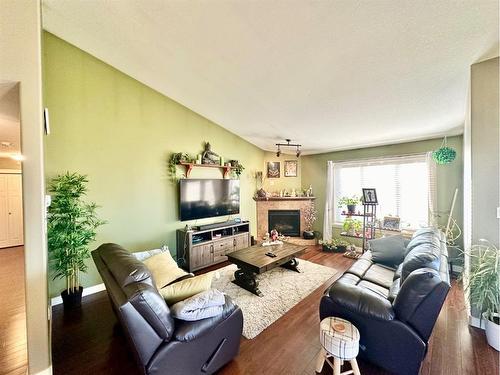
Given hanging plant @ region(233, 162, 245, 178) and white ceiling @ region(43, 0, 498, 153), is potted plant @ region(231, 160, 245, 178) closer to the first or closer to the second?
hanging plant @ region(233, 162, 245, 178)

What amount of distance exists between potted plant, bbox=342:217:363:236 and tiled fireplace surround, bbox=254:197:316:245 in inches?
42.9

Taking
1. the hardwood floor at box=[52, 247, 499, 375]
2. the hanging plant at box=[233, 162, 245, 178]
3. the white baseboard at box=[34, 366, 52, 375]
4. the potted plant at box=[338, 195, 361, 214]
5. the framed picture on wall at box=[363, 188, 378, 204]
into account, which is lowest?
the hardwood floor at box=[52, 247, 499, 375]

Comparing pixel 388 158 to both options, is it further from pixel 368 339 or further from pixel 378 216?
pixel 368 339

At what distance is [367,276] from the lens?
2.60m

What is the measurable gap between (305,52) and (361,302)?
238cm

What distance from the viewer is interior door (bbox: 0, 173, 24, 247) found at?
5.20 m

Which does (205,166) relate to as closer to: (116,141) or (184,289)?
(116,141)

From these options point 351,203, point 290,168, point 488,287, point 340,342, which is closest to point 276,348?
point 340,342

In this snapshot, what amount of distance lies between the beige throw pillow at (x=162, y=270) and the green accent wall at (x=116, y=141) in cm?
108

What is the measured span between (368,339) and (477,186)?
1953 mm

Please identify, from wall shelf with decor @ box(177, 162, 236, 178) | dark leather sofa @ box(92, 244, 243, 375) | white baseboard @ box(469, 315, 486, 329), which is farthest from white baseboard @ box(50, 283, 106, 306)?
white baseboard @ box(469, 315, 486, 329)

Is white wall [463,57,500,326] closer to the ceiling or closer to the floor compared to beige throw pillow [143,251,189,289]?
closer to the ceiling

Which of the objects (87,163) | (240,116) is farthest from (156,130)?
(240,116)

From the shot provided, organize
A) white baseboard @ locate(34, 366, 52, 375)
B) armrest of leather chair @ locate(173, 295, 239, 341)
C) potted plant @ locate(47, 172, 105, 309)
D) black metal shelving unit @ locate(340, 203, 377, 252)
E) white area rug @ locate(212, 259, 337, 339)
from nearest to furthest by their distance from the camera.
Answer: armrest of leather chair @ locate(173, 295, 239, 341) < white baseboard @ locate(34, 366, 52, 375) < white area rug @ locate(212, 259, 337, 339) < potted plant @ locate(47, 172, 105, 309) < black metal shelving unit @ locate(340, 203, 377, 252)
